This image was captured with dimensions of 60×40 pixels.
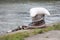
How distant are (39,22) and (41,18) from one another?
220 mm

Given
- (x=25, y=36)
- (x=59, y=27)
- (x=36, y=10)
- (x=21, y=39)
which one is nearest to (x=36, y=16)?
(x=36, y=10)

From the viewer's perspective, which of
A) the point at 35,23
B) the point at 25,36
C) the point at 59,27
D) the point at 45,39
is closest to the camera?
the point at 45,39

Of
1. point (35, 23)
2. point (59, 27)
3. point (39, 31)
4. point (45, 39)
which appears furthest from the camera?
point (35, 23)

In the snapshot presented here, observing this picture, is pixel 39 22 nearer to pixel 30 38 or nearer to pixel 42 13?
pixel 42 13

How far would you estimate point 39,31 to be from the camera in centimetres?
631

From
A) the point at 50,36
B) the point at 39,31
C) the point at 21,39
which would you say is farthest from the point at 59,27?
the point at 21,39

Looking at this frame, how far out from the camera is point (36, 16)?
323 inches

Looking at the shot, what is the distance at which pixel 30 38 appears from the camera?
557cm

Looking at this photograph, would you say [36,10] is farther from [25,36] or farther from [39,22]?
[25,36]

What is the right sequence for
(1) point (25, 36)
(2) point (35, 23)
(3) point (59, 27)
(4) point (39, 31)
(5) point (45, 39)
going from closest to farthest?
(5) point (45, 39) < (1) point (25, 36) < (4) point (39, 31) < (3) point (59, 27) < (2) point (35, 23)

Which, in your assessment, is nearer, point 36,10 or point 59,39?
point 59,39

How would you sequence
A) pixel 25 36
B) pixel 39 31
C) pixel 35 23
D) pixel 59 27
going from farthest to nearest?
pixel 35 23 → pixel 59 27 → pixel 39 31 → pixel 25 36

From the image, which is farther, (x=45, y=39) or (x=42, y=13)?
(x=42, y=13)

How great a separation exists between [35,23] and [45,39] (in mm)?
2868
